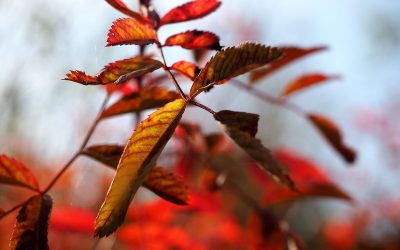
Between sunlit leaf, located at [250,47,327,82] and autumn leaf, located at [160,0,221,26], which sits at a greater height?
autumn leaf, located at [160,0,221,26]

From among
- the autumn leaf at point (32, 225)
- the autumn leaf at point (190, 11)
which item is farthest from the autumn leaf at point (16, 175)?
the autumn leaf at point (190, 11)

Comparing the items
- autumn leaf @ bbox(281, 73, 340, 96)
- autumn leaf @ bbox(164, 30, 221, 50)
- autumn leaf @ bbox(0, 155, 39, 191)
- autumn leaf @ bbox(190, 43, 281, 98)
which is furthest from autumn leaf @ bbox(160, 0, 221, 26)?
autumn leaf @ bbox(281, 73, 340, 96)

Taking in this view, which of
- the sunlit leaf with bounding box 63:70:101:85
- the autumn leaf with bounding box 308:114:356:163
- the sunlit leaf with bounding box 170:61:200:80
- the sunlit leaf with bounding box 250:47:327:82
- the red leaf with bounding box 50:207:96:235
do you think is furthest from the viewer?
the red leaf with bounding box 50:207:96:235

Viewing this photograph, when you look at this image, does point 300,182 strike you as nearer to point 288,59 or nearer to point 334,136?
point 334,136

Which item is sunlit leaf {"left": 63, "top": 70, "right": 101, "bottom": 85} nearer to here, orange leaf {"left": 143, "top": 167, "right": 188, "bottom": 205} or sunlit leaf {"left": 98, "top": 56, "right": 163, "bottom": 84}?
sunlit leaf {"left": 98, "top": 56, "right": 163, "bottom": 84}

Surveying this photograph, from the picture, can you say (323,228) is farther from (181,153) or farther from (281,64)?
(281,64)

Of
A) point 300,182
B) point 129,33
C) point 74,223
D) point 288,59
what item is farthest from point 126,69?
point 74,223

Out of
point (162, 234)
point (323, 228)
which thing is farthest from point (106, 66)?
point (323, 228)
